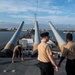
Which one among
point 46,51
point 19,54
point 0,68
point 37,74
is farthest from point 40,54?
point 19,54

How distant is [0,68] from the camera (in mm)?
10992

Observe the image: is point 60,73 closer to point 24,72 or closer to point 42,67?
point 24,72

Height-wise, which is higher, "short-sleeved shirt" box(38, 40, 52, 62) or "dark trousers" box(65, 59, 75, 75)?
"short-sleeved shirt" box(38, 40, 52, 62)

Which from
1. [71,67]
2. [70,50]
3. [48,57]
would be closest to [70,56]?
[70,50]

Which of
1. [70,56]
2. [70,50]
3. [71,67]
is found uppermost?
[70,50]

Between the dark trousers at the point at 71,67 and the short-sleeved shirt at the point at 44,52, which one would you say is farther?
the dark trousers at the point at 71,67

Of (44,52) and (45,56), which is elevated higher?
Answer: (44,52)

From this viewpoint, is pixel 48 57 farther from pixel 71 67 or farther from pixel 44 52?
pixel 71 67

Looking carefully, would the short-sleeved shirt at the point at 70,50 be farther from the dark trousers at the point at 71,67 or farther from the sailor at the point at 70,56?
the dark trousers at the point at 71,67

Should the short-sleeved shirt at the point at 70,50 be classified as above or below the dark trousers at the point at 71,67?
above

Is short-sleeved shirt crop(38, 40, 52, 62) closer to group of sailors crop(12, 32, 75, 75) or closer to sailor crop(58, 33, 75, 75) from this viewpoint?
group of sailors crop(12, 32, 75, 75)

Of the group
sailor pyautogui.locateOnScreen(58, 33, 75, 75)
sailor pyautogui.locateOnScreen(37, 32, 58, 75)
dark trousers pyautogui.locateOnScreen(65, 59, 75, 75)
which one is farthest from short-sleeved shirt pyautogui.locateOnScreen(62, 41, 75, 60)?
sailor pyautogui.locateOnScreen(37, 32, 58, 75)

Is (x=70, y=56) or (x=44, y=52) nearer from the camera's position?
(x=44, y=52)

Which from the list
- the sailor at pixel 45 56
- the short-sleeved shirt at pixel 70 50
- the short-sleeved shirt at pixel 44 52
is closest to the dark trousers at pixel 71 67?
the short-sleeved shirt at pixel 70 50
